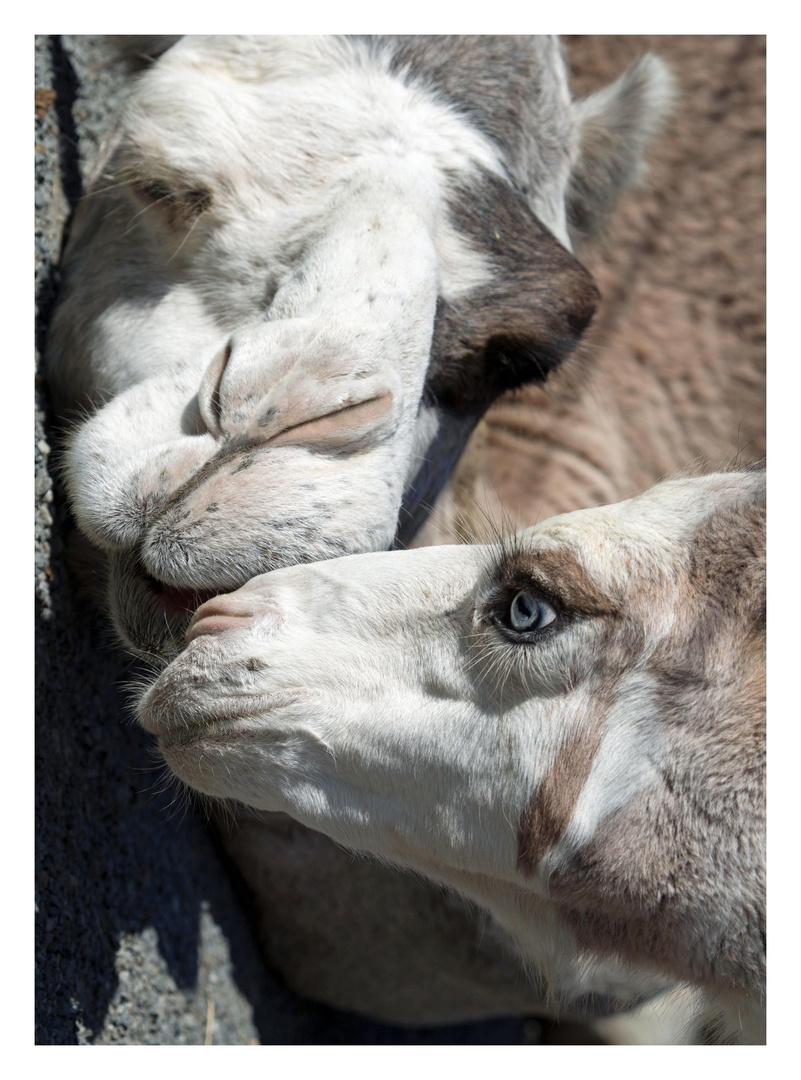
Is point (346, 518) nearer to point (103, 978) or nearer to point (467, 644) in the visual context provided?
point (467, 644)

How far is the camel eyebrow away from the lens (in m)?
1.11

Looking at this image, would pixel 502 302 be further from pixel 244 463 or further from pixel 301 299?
pixel 244 463

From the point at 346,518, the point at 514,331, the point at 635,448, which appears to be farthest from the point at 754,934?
the point at 635,448

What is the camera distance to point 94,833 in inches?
66.0

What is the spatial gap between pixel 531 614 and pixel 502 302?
713mm

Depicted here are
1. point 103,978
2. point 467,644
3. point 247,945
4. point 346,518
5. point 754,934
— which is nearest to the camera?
point 754,934

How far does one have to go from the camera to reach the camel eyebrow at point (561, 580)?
1106 millimetres

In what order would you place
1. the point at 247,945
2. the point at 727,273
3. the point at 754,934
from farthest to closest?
the point at 727,273 < the point at 247,945 < the point at 754,934

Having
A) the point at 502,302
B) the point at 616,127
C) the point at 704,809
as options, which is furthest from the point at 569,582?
the point at 616,127

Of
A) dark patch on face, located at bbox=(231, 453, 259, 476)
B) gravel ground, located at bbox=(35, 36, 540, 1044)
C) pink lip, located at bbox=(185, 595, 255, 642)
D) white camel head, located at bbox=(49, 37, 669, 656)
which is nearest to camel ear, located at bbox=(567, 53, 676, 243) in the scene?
white camel head, located at bbox=(49, 37, 669, 656)

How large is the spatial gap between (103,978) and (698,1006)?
98cm

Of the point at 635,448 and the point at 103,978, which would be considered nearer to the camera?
the point at 103,978

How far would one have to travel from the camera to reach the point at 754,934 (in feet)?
3.46

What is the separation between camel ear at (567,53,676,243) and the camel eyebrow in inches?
49.4
